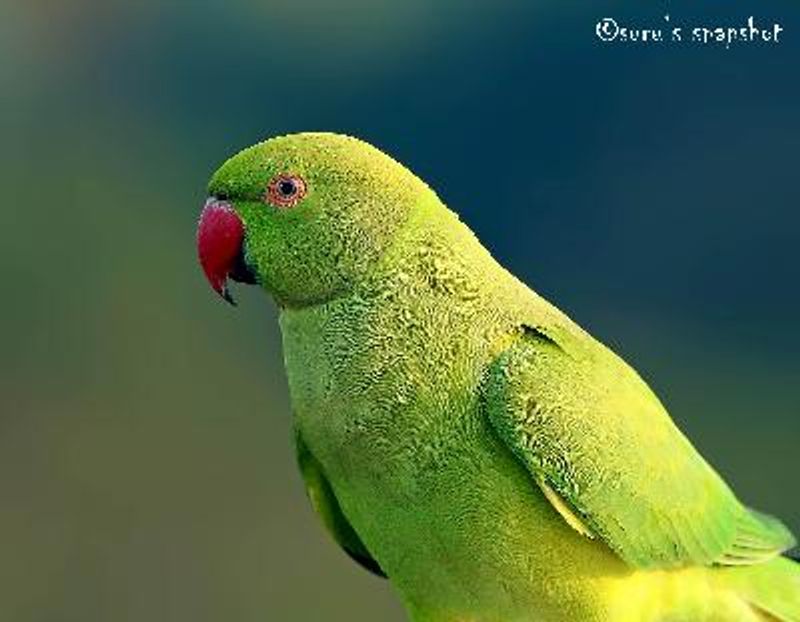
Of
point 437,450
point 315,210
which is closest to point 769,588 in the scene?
point 437,450

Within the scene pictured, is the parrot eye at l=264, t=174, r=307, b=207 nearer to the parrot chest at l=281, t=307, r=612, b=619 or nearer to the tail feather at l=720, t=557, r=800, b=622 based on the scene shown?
the parrot chest at l=281, t=307, r=612, b=619

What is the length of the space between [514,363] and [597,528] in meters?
0.15

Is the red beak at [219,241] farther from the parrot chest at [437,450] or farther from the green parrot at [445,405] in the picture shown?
the parrot chest at [437,450]

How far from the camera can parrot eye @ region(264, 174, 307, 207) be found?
97 cm

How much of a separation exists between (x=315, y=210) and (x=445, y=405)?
0.19m

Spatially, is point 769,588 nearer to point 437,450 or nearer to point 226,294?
point 437,450

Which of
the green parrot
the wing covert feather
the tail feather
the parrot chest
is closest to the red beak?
the green parrot

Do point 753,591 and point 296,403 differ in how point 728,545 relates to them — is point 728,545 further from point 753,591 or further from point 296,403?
point 296,403

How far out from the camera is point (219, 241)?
1.01 m

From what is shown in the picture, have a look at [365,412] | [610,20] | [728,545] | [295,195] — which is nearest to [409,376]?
[365,412]

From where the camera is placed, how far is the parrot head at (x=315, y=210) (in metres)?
0.97

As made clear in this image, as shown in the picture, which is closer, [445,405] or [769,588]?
[445,405]

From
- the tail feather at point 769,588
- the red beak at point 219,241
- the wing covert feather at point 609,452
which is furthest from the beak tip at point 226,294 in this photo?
the tail feather at point 769,588

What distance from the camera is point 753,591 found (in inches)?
42.2
